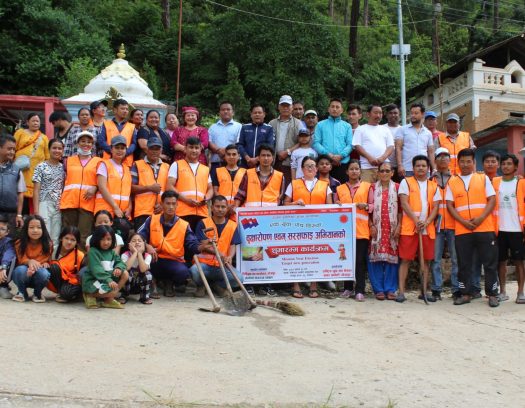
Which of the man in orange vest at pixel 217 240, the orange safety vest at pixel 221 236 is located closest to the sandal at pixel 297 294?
the man in orange vest at pixel 217 240

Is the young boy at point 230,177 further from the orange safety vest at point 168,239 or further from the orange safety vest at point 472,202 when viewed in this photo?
the orange safety vest at point 472,202

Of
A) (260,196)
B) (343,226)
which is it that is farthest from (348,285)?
→ (260,196)

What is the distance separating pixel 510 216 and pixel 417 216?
118 cm

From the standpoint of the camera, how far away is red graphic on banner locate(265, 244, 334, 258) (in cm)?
758

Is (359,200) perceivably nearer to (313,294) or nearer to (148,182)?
(313,294)

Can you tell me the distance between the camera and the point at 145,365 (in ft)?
14.7

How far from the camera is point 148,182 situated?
737 centimetres

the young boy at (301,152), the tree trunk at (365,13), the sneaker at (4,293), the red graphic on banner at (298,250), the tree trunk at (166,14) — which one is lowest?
the sneaker at (4,293)

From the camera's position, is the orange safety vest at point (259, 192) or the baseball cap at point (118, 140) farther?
the orange safety vest at point (259, 192)

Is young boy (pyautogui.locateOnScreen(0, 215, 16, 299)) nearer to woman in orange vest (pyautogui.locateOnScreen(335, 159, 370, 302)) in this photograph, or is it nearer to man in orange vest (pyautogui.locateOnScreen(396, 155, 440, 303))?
woman in orange vest (pyautogui.locateOnScreen(335, 159, 370, 302))

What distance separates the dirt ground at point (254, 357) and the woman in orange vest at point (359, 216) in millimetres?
787

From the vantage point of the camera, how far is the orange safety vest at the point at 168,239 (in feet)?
22.4

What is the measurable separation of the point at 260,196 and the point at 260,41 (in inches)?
746

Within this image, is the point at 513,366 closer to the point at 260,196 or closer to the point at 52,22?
the point at 260,196
